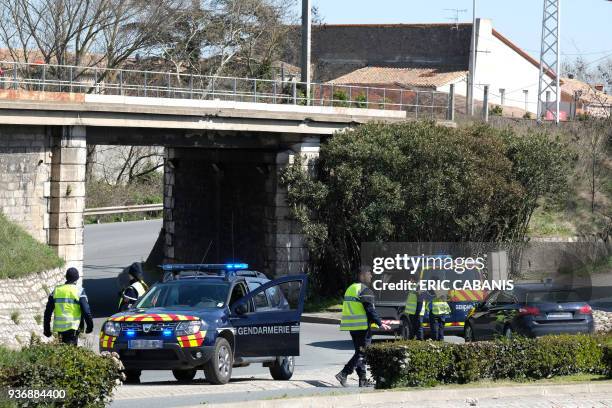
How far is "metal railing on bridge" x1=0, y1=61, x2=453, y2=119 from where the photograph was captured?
32.8m

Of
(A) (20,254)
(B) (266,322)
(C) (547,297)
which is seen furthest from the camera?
(A) (20,254)

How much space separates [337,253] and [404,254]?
7.59ft

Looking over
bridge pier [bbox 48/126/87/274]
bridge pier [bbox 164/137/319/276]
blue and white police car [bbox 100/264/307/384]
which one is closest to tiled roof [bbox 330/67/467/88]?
bridge pier [bbox 164/137/319/276]

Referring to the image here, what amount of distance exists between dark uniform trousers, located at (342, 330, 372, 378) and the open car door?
36.6 inches

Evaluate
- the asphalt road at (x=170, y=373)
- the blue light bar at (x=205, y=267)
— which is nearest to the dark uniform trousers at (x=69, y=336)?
the asphalt road at (x=170, y=373)

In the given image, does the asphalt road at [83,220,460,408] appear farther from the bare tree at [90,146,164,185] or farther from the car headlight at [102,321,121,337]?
the bare tree at [90,146,164,185]

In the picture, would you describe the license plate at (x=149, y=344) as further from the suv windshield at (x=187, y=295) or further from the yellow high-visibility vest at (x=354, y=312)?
the yellow high-visibility vest at (x=354, y=312)

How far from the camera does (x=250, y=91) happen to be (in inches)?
1428

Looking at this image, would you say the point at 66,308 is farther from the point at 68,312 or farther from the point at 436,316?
the point at 436,316

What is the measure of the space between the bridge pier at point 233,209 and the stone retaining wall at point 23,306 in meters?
10.0

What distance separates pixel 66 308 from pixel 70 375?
455 cm

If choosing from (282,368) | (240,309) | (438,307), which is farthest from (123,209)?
(240,309)

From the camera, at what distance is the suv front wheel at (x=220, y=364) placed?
16297 mm

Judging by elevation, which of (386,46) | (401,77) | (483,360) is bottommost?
(483,360)
